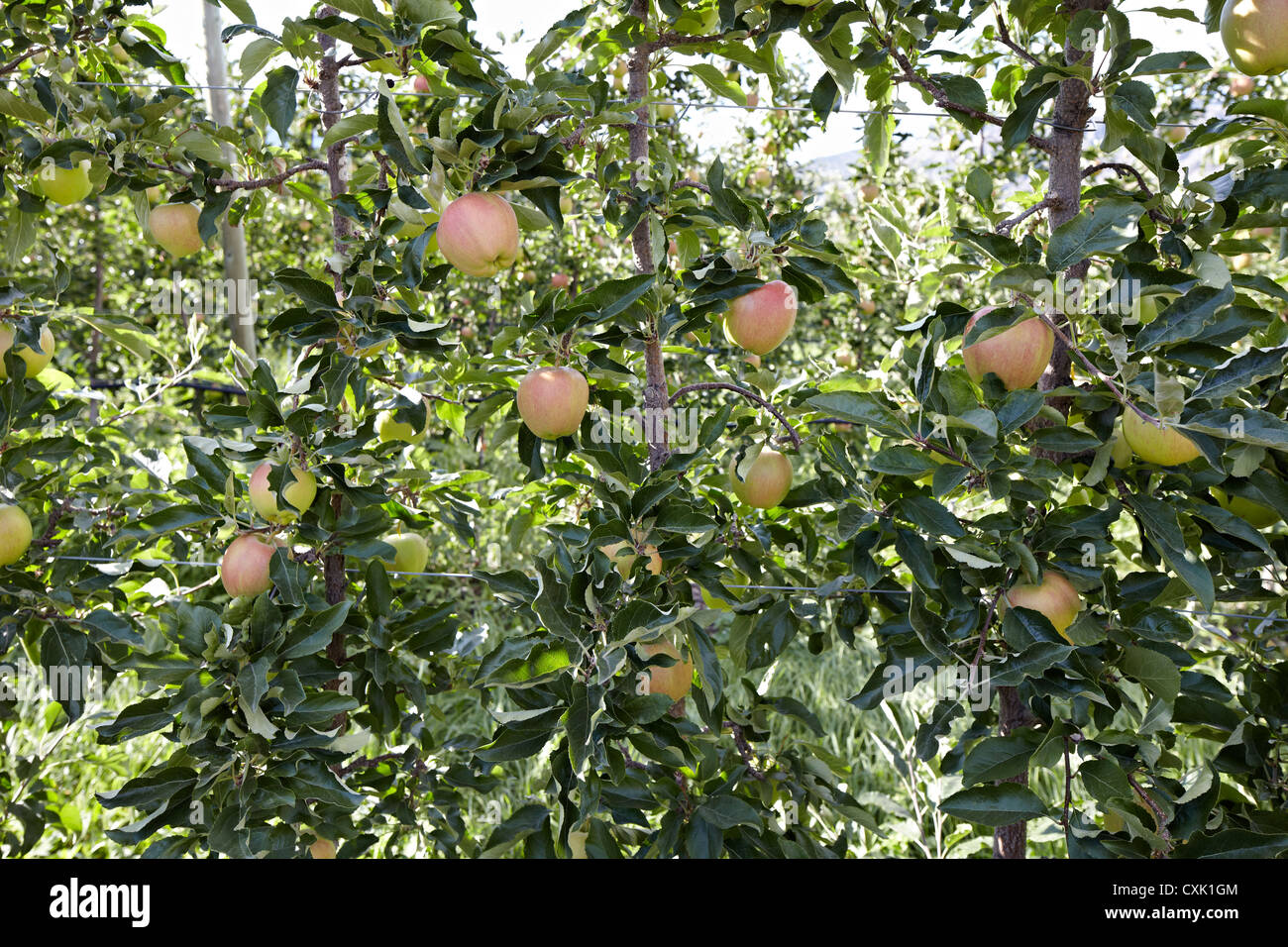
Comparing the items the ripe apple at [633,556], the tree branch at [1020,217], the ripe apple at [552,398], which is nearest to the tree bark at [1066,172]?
the tree branch at [1020,217]

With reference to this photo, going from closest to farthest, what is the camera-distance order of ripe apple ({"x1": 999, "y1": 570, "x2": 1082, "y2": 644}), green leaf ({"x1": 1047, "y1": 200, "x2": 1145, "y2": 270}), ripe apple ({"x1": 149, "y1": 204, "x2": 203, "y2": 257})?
green leaf ({"x1": 1047, "y1": 200, "x2": 1145, "y2": 270})
ripe apple ({"x1": 999, "y1": 570, "x2": 1082, "y2": 644})
ripe apple ({"x1": 149, "y1": 204, "x2": 203, "y2": 257})

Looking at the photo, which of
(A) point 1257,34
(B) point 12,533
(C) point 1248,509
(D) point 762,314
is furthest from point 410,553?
(A) point 1257,34

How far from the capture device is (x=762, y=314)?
1.42m

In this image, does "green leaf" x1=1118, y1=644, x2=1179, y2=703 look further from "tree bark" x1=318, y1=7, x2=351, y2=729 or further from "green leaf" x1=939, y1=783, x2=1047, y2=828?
"tree bark" x1=318, y1=7, x2=351, y2=729

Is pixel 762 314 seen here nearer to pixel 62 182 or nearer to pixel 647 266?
pixel 647 266

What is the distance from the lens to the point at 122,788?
47.5 inches

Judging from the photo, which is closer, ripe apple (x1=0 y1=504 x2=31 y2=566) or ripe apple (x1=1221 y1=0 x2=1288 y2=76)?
ripe apple (x1=1221 y1=0 x2=1288 y2=76)

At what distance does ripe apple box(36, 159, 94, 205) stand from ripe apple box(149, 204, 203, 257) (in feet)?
0.37

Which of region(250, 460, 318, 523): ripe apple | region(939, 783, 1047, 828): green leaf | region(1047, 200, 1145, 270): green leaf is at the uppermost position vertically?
region(1047, 200, 1145, 270): green leaf

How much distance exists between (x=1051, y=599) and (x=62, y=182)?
1.78m

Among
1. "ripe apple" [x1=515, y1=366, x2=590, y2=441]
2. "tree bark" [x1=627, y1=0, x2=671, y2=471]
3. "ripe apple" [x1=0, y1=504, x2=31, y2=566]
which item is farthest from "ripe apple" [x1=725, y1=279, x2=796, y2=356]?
"ripe apple" [x1=0, y1=504, x2=31, y2=566]

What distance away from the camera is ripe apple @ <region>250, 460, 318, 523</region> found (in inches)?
54.2

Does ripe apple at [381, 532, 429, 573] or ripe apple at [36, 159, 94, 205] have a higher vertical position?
ripe apple at [36, 159, 94, 205]
